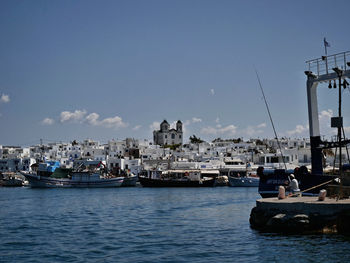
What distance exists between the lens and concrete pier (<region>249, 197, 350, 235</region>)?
17.1 m

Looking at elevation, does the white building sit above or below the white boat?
above

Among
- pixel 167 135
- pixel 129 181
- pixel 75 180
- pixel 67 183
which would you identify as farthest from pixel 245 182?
pixel 167 135

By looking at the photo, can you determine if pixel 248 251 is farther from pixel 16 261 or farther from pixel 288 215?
pixel 16 261

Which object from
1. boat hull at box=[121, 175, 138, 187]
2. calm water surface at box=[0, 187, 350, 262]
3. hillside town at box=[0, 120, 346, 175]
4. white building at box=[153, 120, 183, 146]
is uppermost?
white building at box=[153, 120, 183, 146]

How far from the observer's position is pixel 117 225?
77.2 ft

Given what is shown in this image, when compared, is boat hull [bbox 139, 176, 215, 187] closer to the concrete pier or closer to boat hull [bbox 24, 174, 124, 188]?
boat hull [bbox 24, 174, 124, 188]

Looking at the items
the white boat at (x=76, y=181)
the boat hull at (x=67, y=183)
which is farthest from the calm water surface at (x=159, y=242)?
the white boat at (x=76, y=181)

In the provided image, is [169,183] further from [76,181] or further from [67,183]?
[67,183]

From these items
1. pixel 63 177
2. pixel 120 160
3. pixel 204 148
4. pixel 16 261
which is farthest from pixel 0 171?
pixel 16 261

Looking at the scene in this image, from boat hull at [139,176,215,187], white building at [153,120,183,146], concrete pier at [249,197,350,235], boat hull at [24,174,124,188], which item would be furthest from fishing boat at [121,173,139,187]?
white building at [153,120,183,146]

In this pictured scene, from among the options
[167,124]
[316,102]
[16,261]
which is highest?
[167,124]

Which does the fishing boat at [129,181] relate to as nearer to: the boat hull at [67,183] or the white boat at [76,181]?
the white boat at [76,181]

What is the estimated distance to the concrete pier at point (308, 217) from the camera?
17109mm

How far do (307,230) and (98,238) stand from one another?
27.1ft
